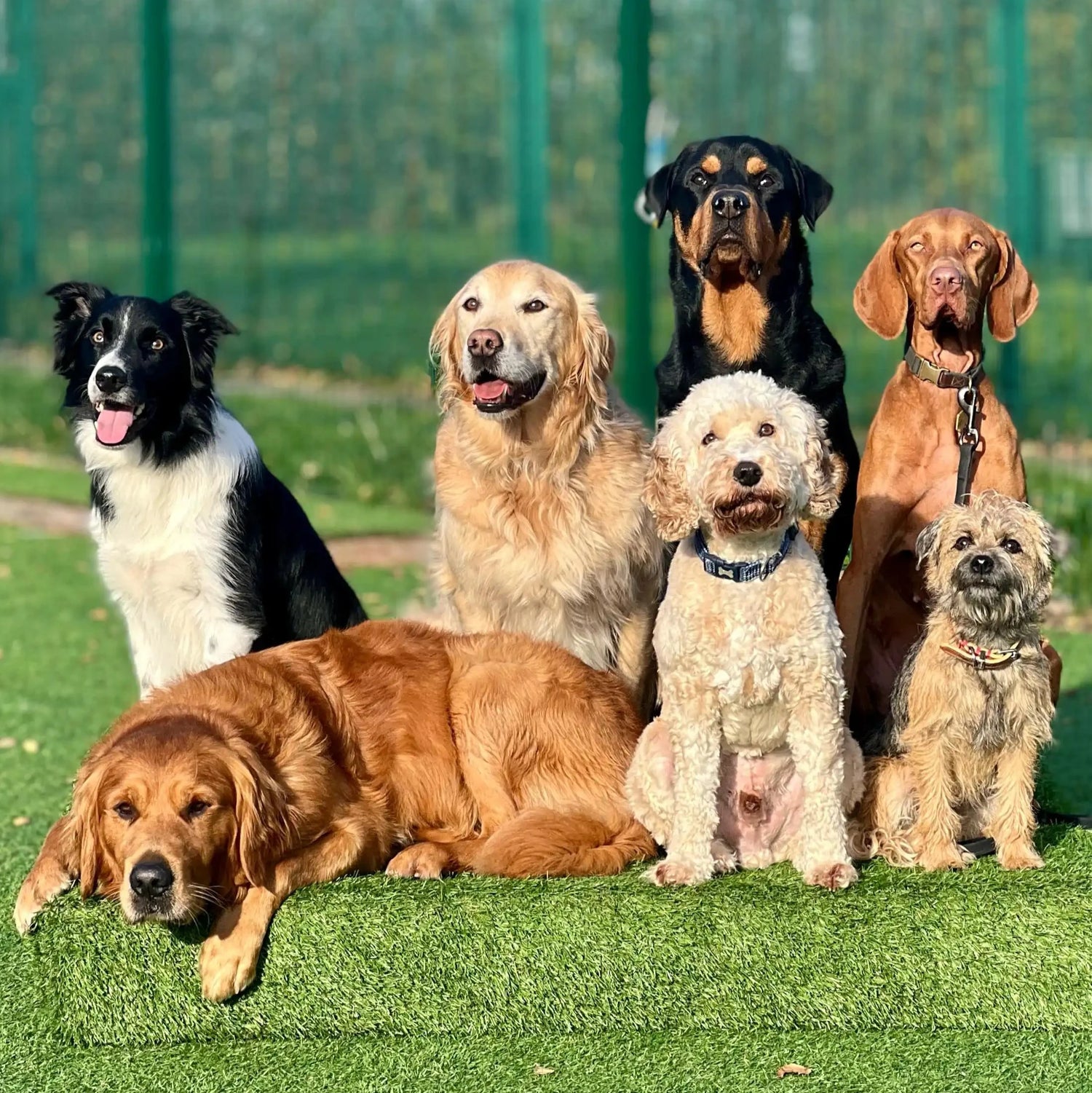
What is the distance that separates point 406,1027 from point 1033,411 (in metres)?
7.56

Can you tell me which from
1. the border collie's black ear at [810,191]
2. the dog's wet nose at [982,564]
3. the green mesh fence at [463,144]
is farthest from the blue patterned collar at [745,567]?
the green mesh fence at [463,144]

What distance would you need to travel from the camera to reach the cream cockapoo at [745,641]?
13.5 ft

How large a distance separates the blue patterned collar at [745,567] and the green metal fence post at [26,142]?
1735cm

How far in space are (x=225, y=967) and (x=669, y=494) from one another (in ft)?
5.36

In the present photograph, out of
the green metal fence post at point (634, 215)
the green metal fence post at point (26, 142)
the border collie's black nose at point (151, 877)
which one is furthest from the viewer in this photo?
the green metal fence post at point (26, 142)

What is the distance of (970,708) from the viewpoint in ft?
14.3

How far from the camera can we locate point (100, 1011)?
4.13 meters

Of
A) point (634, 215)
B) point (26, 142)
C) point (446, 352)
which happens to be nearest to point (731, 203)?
point (446, 352)

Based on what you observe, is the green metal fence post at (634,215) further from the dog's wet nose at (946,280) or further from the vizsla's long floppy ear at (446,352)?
the dog's wet nose at (946,280)

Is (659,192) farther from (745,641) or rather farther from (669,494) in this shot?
(745,641)

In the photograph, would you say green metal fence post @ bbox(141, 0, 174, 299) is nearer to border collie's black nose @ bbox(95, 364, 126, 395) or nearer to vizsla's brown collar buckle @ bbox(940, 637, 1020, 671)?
border collie's black nose @ bbox(95, 364, 126, 395)

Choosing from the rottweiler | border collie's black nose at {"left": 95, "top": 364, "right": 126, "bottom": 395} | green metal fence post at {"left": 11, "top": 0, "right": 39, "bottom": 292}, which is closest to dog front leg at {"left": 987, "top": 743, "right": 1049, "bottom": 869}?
the rottweiler

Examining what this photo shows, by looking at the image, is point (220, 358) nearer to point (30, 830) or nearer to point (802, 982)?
point (30, 830)

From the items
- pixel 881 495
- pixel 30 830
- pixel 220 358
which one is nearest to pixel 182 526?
pixel 30 830
